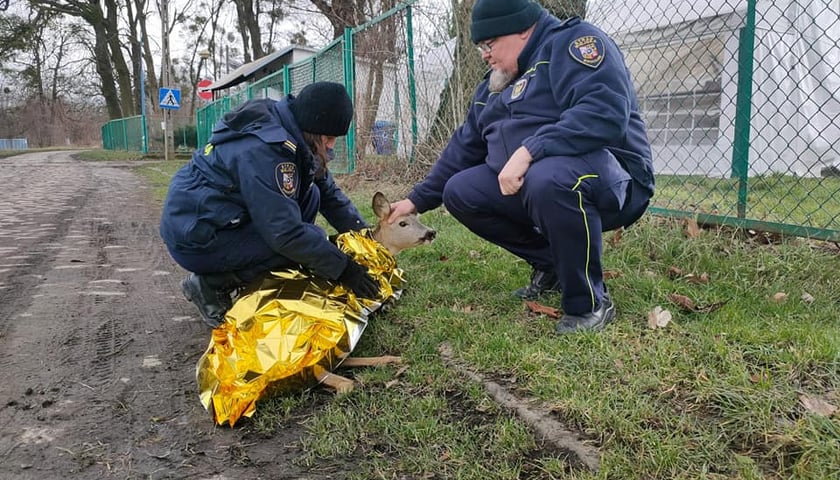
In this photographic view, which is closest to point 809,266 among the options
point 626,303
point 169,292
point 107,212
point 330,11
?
point 626,303

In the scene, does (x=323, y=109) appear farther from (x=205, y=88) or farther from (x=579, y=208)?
(x=205, y=88)

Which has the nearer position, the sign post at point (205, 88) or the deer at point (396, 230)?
the deer at point (396, 230)

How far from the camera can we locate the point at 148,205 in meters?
8.27

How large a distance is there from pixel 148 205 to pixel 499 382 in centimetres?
733

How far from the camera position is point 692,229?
354cm

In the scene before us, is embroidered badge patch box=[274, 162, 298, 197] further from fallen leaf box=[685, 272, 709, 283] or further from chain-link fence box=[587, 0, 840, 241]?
chain-link fence box=[587, 0, 840, 241]

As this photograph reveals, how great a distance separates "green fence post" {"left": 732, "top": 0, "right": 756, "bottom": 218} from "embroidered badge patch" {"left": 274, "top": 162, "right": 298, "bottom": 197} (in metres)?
2.61

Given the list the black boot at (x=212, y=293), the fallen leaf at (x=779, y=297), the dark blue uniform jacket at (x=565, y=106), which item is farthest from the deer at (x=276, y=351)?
the fallen leaf at (x=779, y=297)

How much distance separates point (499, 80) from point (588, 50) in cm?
51

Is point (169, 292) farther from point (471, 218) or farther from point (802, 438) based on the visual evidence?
point (802, 438)

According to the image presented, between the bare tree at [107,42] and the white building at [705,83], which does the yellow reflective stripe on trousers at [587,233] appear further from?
the bare tree at [107,42]

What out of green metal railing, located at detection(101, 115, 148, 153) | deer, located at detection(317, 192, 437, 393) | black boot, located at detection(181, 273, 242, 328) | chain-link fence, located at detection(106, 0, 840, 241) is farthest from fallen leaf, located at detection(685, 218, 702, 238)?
green metal railing, located at detection(101, 115, 148, 153)

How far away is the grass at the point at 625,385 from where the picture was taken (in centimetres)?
165

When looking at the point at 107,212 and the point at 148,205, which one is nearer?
the point at 107,212
